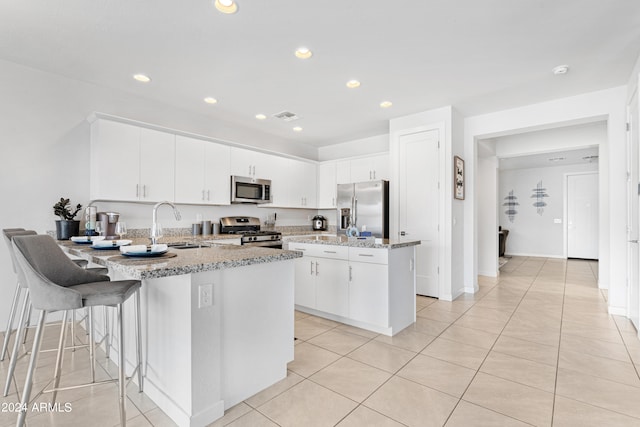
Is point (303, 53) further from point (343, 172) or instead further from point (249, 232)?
point (343, 172)

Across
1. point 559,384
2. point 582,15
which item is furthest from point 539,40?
point 559,384

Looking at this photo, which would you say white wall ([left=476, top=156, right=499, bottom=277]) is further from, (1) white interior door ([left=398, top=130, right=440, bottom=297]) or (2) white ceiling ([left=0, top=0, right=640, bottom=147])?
(2) white ceiling ([left=0, top=0, right=640, bottom=147])

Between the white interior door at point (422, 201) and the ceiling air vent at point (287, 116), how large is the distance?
5.38 feet

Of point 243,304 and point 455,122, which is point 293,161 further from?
point 243,304

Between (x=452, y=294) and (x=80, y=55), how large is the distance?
4940 mm

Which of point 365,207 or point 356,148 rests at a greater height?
point 356,148

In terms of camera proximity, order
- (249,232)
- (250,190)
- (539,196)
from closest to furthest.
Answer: (249,232) < (250,190) < (539,196)

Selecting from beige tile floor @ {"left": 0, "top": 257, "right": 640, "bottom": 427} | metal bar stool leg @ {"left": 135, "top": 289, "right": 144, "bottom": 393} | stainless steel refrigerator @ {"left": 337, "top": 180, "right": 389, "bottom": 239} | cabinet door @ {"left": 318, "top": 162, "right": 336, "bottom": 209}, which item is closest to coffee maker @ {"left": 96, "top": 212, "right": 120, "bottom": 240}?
beige tile floor @ {"left": 0, "top": 257, "right": 640, "bottom": 427}

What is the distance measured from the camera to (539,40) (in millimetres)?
2559

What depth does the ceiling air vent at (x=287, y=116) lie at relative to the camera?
4.38 m

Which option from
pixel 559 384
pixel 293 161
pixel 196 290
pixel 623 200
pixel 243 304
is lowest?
pixel 559 384

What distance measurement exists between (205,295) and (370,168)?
417 centimetres

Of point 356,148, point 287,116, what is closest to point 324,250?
point 287,116

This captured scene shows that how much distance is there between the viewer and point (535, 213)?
8453mm
